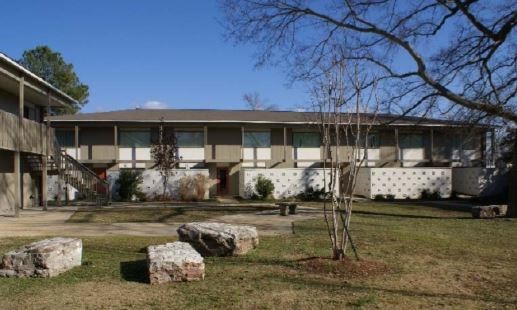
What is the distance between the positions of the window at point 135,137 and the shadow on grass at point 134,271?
899 inches

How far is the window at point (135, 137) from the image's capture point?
31.6 m

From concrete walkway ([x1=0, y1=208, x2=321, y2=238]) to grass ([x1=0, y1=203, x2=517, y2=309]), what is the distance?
1.27m

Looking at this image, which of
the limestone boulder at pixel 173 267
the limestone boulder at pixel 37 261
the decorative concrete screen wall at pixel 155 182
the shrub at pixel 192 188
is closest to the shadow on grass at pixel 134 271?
the limestone boulder at pixel 173 267

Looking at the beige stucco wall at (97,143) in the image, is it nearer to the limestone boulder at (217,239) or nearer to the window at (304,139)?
the window at (304,139)

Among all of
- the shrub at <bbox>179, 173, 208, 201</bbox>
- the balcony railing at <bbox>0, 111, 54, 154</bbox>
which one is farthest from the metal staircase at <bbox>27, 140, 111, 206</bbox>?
the shrub at <bbox>179, 173, 208, 201</bbox>

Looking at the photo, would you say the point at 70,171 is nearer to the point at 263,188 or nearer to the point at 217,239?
the point at 263,188

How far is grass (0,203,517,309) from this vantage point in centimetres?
673

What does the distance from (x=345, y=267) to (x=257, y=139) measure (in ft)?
80.5

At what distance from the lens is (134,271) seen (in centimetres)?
852

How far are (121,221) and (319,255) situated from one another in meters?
8.85

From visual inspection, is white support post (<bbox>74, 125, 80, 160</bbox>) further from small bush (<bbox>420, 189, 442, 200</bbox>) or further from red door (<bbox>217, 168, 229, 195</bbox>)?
small bush (<bbox>420, 189, 442, 200</bbox>)

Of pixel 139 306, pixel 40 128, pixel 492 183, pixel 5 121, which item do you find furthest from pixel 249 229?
pixel 492 183

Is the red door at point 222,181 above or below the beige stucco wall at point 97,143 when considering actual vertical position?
below

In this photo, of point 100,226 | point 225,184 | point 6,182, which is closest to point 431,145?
point 225,184
